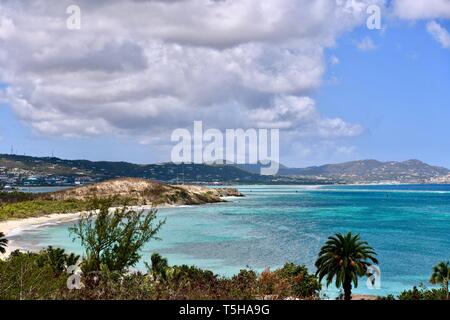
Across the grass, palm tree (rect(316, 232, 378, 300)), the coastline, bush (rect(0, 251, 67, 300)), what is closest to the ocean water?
the coastline

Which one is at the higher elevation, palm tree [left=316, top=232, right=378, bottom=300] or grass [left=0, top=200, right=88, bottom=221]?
palm tree [left=316, top=232, right=378, bottom=300]

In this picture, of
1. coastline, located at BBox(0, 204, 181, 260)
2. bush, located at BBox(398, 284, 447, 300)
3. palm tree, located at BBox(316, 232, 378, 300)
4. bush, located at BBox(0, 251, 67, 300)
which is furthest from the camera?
coastline, located at BBox(0, 204, 181, 260)

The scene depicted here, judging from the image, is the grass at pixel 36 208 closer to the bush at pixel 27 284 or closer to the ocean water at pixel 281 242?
the ocean water at pixel 281 242

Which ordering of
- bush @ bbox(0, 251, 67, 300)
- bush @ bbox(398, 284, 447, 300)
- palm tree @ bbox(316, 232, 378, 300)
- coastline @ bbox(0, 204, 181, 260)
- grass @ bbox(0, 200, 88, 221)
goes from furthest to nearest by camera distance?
grass @ bbox(0, 200, 88, 221)
coastline @ bbox(0, 204, 181, 260)
palm tree @ bbox(316, 232, 378, 300)
bush @ bbox(398, 284, 447, 300)
bush @ bbox(0, 251, 67, 300)

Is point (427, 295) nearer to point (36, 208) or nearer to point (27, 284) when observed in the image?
point (27, 284)

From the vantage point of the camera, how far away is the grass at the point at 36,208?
436 feet

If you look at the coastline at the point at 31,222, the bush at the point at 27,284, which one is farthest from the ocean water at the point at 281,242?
the bush at the point at 27,284

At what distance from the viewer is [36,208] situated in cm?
14938

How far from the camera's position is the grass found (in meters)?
133

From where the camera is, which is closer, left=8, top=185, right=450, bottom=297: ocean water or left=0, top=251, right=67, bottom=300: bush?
left=0, top=251, right=67, bottom=300: bush

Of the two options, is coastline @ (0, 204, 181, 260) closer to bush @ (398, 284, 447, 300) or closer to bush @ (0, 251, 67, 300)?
bush @ (0, 251, 67, 300)
